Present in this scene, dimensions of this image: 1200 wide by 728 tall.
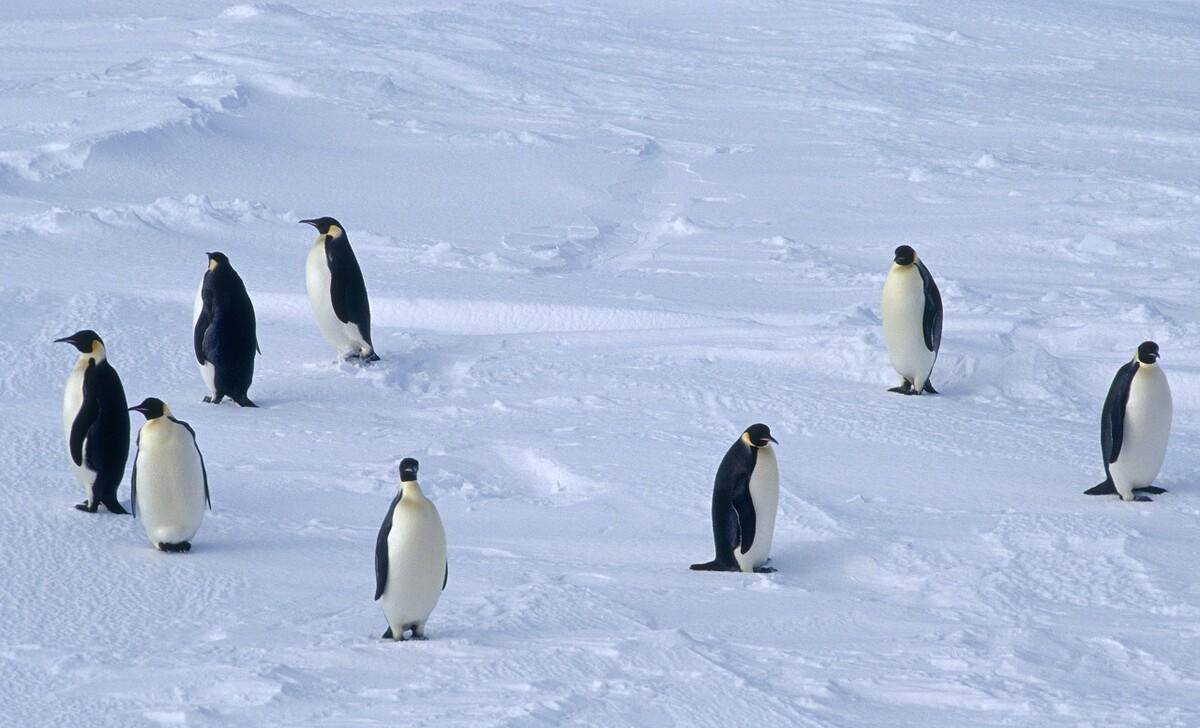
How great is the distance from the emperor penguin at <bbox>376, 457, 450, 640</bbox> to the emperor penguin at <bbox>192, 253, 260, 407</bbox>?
Result: 227 cm

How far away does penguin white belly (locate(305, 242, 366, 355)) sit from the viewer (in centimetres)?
651

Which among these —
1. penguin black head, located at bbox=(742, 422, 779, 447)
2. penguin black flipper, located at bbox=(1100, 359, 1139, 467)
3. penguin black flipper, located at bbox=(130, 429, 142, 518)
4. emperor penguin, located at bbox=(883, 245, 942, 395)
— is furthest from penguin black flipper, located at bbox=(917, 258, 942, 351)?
penguin black flipper, located at bbox=(130, 429, 142, 518)

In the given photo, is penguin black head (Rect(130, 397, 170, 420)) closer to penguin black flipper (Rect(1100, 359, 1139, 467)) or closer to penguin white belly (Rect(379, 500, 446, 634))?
penguin white belly (Rect(379, 500, 446, 634))

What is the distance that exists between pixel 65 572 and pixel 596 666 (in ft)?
5.31

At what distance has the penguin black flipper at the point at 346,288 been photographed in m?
6.45

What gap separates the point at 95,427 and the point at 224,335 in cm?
128

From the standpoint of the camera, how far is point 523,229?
32.0 feet

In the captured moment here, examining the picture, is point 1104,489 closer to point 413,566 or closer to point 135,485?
point 413,566

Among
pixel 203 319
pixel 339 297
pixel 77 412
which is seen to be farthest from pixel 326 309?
pixel 77 412

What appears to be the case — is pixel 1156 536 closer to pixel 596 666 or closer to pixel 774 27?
pixel 596 666

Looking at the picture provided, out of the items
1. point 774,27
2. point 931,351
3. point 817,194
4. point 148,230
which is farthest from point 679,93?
point 931,351

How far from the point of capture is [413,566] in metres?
3.75

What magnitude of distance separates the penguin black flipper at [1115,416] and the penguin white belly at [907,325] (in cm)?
122

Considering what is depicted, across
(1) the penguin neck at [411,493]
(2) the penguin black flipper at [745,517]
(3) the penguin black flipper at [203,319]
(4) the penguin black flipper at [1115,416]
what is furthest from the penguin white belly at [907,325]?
(1) the penguin neck at [411,493]
